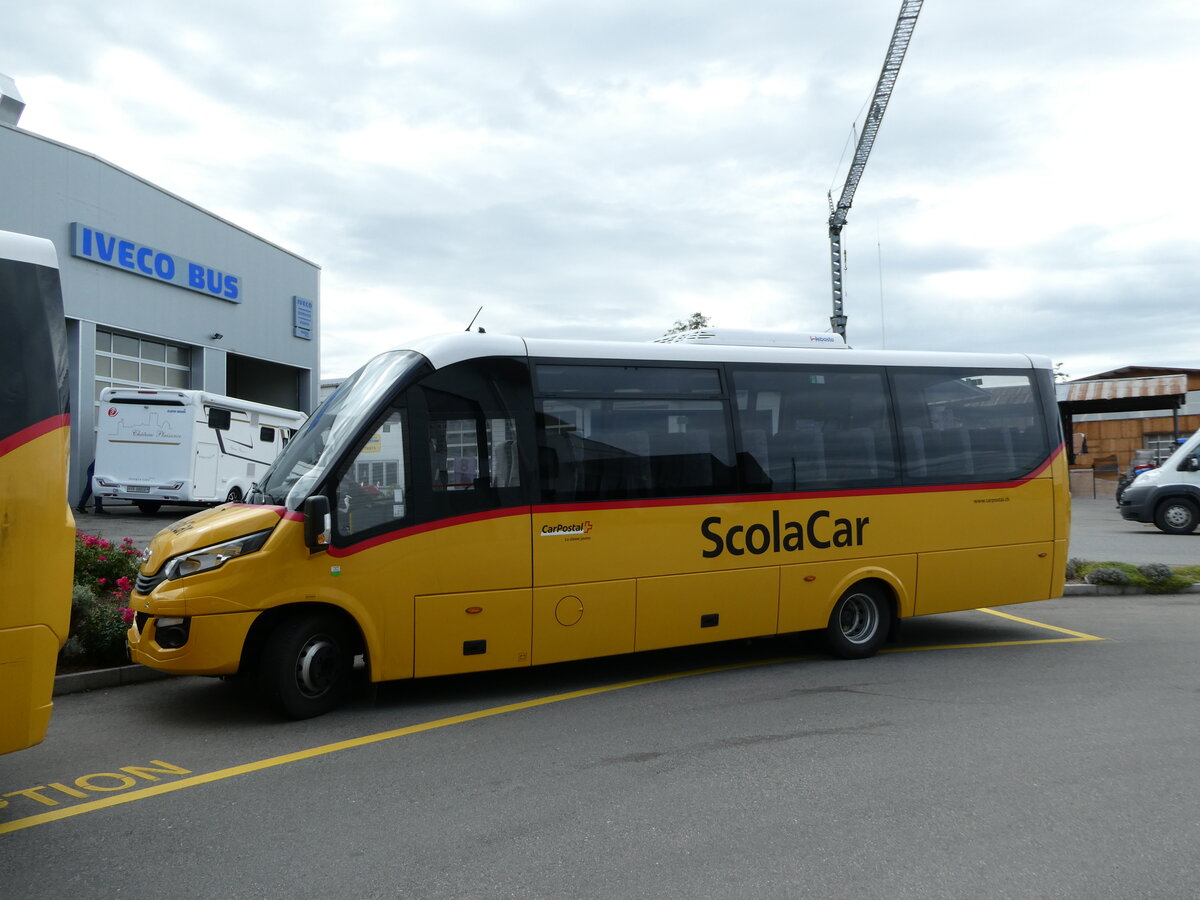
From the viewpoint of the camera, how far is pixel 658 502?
7801mm

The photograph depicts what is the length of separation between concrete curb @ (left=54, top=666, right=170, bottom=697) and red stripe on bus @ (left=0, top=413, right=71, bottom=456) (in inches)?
139

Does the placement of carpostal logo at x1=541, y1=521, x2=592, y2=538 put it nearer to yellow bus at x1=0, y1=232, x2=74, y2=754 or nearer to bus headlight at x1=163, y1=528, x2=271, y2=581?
bus headlight at x1=163, y1=528, x2=271, y2=581

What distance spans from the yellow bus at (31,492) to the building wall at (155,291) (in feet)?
69.3

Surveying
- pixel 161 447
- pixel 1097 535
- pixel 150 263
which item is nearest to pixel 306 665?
pixel 161 447

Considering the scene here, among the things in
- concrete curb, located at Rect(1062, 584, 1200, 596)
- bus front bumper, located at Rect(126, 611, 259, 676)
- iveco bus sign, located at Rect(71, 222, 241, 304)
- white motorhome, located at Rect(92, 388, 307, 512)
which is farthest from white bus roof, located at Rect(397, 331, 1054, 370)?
iveco bus sign, located at Rect(71, 222, 241, 304)

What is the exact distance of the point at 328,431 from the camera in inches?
276

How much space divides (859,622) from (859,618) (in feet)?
0.12

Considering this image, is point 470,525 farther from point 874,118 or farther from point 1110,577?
point 874,118

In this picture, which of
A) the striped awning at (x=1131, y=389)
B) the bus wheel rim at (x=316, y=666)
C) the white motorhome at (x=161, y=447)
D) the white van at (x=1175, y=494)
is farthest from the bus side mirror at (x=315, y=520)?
the striped awning at (x=1131, y=389)

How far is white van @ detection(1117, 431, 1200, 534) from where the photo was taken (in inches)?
850

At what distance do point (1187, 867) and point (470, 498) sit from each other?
15.6ft

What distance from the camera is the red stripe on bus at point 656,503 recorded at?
22.2 feet

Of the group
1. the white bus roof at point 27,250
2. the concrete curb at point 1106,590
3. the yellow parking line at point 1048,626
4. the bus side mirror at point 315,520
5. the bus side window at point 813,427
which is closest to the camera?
the white bus roof at point 27,250

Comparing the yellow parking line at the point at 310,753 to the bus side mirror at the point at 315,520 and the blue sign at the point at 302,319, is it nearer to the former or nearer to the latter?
the bus side mirror at the point at 315,520
